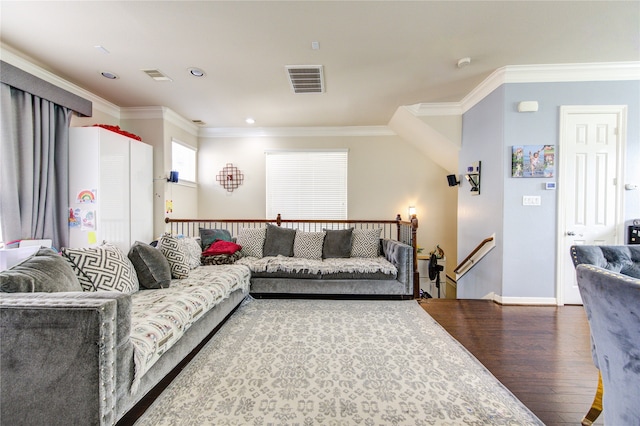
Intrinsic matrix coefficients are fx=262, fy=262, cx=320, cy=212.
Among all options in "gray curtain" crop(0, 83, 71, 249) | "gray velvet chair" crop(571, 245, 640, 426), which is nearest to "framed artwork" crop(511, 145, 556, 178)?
"gray velvet chair" crop(571, 245, 640, 426)

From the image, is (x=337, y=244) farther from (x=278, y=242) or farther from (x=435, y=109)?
(x=435, y=109)

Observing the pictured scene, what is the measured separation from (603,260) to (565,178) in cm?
217

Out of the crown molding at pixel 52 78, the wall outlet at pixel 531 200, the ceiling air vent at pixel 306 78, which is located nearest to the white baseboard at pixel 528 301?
the wall outlet at pixel 531 200

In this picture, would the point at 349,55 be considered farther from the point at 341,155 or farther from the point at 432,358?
the point at 432,358

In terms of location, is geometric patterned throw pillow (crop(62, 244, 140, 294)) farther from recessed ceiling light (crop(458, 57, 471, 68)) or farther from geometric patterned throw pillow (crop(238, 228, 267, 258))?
recessed ceiling light (crop(458, 57, 471, 68))

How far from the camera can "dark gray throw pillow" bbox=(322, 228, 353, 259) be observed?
3865 millimetres

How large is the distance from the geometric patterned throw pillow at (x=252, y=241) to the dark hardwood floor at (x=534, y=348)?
238cm

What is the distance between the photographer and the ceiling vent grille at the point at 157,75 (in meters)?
3.06

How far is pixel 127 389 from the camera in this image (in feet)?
4.18

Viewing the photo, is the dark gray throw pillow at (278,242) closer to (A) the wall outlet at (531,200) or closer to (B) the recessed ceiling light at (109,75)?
(B) the recessed ceiling light at (109,75)

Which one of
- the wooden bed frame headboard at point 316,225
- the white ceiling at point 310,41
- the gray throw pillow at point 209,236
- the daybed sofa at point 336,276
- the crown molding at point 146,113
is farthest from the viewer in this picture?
the crown molding at point 146,113

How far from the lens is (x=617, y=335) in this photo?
0.88 m

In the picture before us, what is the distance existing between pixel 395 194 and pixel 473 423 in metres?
4.00

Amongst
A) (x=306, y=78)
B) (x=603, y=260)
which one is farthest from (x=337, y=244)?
(x=603, y=260)
